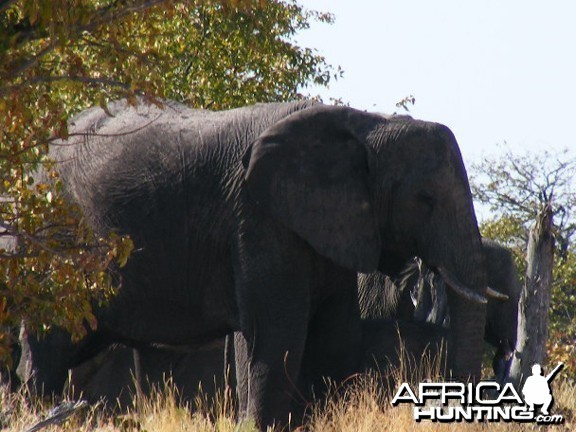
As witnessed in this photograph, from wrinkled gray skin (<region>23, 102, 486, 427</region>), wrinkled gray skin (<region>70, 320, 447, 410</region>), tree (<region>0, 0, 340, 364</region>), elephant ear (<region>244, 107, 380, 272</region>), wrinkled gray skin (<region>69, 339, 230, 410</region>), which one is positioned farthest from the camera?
wrinkled gray skin (<region>69, 339, 230, 410</region>)

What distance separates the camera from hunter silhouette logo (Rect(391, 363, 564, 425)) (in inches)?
402

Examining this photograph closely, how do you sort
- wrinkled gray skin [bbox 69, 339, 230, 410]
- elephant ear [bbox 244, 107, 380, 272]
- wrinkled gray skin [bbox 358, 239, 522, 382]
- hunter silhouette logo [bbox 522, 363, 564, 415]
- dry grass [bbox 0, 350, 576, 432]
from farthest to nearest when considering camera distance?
wrinkled gray skin [bbox 358, 239, 522, 382] → wrinkled gray skin [bbox 69, 339, 230, 410] → elephant ear [bbox 244, 107, 380, 272] → hunter silhouette logo [bbox 522, 363, 564, 415] → dry grass [bbox 0, 350, 576, 432]

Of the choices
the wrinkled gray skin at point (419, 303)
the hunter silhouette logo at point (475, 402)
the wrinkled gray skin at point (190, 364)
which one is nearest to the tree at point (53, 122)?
the hunter silhouette logo at point (475, 402)

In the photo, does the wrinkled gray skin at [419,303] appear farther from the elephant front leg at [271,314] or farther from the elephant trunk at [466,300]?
the elephant front leg at [271,314]

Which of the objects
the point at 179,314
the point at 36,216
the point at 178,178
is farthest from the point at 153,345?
the point at 36,216

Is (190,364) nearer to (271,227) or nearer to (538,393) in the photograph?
(271,227)

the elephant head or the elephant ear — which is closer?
the elephant head

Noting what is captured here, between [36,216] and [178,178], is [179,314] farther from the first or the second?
[36,216]

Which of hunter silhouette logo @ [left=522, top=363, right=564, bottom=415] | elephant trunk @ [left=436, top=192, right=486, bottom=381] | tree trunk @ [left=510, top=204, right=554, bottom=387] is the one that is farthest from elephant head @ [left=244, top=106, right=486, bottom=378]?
tree trunk @ [left=510, top=204, right=554, bottom=387]

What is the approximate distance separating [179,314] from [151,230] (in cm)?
74

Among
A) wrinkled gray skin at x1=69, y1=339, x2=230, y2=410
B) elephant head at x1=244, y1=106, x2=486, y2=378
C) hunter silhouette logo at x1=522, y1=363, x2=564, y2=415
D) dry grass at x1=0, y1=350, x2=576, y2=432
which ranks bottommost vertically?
wrinkled gray skin at x1=69, y1=339, x2=230, y2=410

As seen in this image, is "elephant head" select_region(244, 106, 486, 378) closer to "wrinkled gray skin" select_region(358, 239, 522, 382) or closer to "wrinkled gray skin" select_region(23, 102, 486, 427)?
"wrinkled gray skin" select_region(23, 102, 486, 427)

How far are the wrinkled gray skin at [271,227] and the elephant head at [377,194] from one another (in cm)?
1

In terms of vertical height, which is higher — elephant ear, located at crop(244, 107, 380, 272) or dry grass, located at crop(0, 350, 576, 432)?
elephant ear, located at crop(244, 107, 380, 272)
